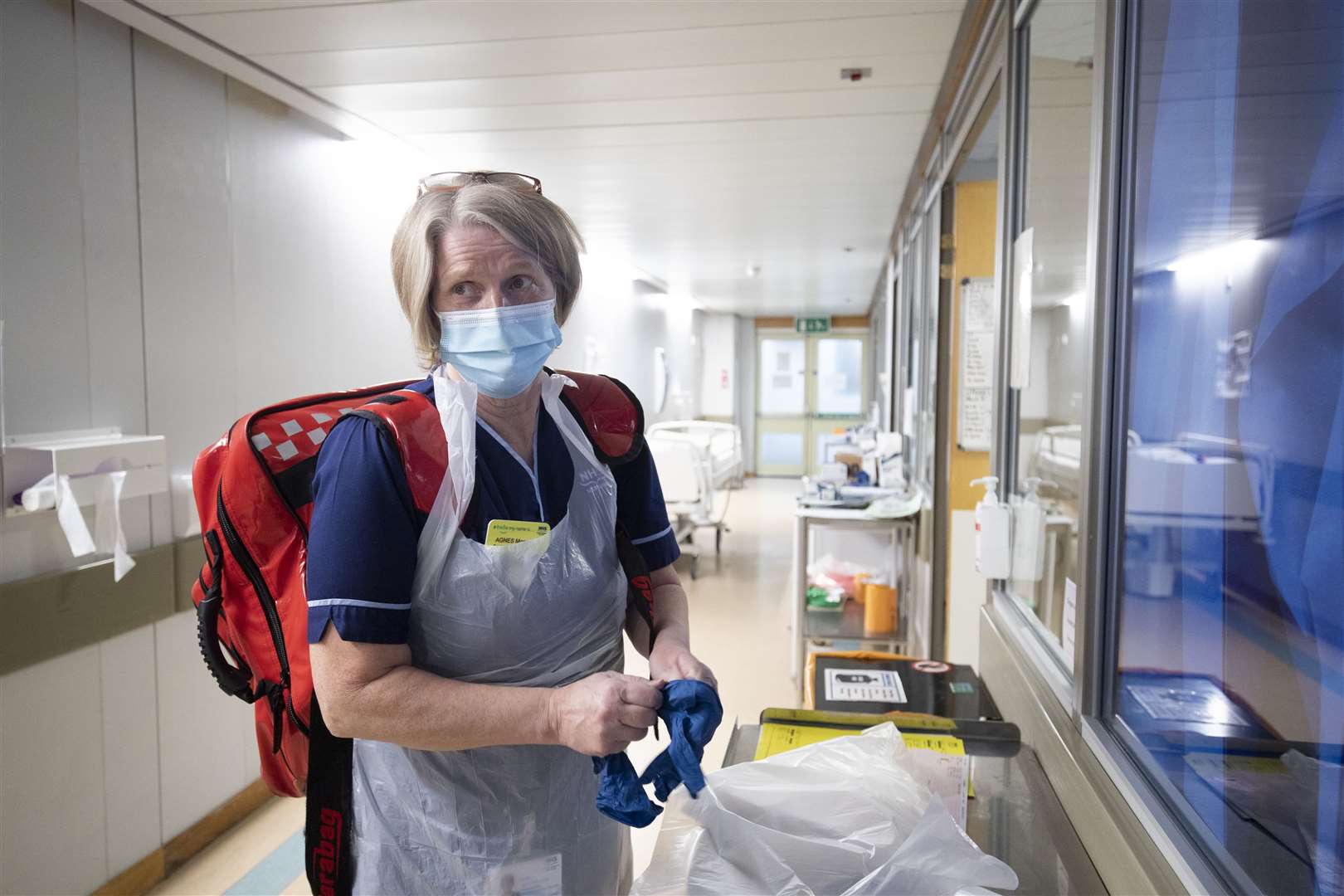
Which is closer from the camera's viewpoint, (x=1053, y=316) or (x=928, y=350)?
(x=1053, y=316)

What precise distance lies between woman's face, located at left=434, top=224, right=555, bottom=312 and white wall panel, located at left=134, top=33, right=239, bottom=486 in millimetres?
1811

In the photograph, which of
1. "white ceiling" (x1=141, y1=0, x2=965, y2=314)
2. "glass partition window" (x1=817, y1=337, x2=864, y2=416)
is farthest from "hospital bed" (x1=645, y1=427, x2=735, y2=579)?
"glass partition window" (x1=817, y1=337, x2=864, y2=416)

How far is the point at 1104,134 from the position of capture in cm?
124

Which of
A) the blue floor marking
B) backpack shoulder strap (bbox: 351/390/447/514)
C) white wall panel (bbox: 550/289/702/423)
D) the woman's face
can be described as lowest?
the blue floor marking

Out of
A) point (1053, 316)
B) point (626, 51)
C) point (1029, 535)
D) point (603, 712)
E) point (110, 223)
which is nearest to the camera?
point (603, 712)

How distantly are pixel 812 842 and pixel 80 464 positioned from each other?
206 centimetres

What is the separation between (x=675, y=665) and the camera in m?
1.15

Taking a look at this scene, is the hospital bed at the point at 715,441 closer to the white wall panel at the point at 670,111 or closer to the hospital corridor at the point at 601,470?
the hospital corridor at the point at 601,470

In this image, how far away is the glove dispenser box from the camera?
2.12 metres

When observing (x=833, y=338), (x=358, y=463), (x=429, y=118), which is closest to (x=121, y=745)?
(x=358, y=463)

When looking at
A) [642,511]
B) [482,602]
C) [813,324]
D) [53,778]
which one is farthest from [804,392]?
[482,602]

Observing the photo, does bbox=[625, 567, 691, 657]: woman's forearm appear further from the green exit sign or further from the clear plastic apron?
the green exit sign

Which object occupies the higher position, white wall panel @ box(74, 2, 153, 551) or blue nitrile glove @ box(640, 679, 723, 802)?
white wall panel @ box(74, 2, 153, 551)

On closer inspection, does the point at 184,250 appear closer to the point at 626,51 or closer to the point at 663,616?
the point at 626,51
